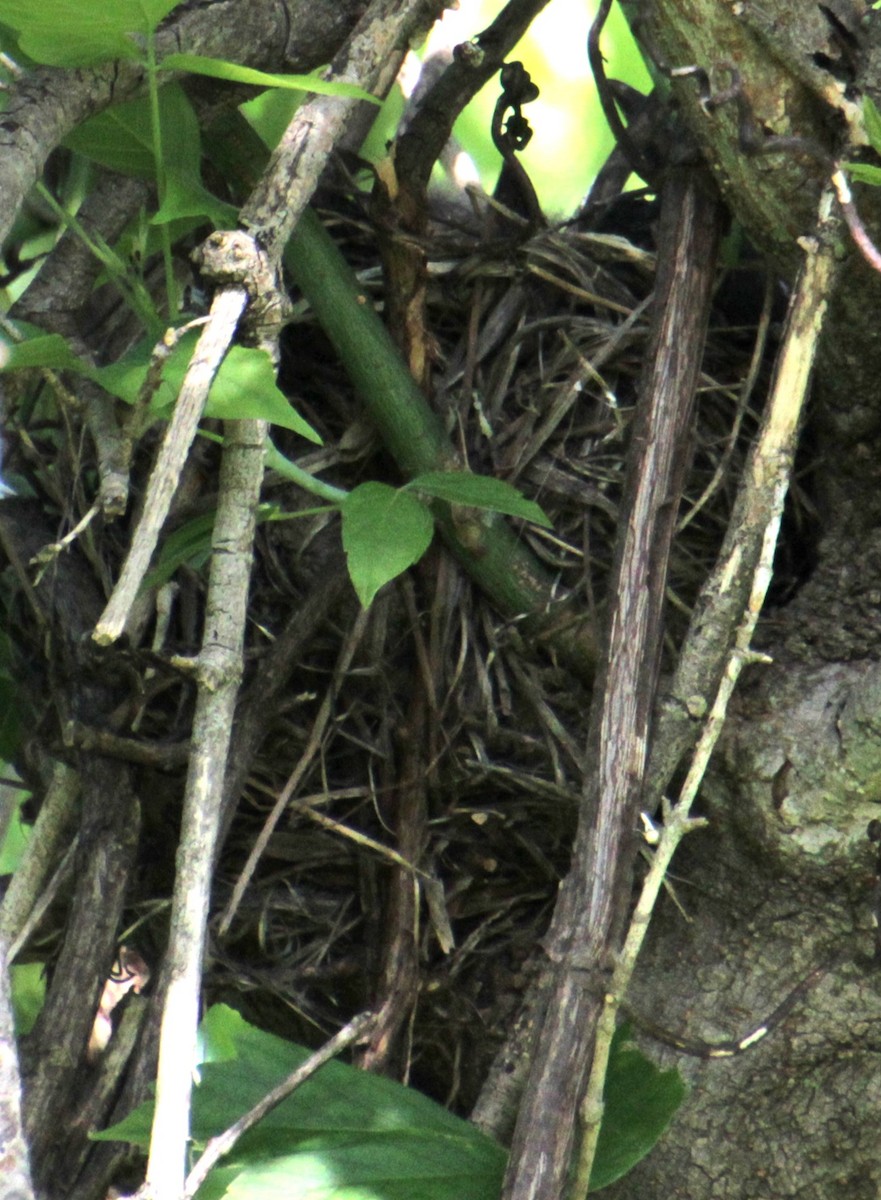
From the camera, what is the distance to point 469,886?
103cm

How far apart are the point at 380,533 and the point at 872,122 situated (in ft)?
1.34

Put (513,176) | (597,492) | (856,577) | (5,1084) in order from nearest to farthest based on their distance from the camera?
(5,1084) < (856,577) < (597,492) < (513,176)

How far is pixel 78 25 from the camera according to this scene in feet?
2.42

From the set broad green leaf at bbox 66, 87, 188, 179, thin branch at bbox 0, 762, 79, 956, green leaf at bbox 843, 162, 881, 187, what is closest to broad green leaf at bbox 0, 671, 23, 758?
thin branch at bbox 0, 762, 79, 956

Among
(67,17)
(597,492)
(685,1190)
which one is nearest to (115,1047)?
(685,1190)

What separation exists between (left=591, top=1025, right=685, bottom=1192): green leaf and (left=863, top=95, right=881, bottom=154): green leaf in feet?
2.01

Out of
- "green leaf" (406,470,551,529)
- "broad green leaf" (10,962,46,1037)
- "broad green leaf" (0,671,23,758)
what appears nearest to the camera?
"green leaf" (406,470,551,529)

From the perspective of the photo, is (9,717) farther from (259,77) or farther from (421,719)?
(259,77)

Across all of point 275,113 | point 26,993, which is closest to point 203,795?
point 275,113

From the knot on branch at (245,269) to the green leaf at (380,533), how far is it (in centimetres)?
16

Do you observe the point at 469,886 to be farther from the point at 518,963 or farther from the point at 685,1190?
the point at 685,1190

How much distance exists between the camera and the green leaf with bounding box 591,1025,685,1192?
81cm

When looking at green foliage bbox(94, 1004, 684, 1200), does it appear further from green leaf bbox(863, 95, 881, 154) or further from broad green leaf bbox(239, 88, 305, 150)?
broad green leaf bbox(239, 88, 305, 150)

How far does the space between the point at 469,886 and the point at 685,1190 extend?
276mm
